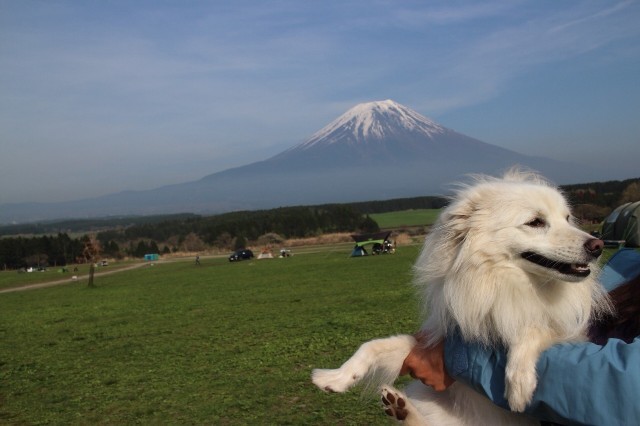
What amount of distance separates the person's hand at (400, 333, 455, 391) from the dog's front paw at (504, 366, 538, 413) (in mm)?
428

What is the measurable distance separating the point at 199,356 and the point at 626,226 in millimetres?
7779

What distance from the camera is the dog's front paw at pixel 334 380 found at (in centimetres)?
301

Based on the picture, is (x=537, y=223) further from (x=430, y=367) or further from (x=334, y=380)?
(x=334, y=380)

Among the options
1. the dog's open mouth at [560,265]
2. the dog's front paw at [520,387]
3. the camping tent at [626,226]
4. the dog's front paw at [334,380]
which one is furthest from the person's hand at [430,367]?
the camping tent at [626,226]

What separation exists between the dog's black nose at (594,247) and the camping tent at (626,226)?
0.53 metres

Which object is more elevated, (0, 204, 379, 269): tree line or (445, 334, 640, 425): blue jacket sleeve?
(445, 334, 640, 425): blue jacket sleeve

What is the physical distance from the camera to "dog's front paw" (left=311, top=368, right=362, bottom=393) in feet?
9.88

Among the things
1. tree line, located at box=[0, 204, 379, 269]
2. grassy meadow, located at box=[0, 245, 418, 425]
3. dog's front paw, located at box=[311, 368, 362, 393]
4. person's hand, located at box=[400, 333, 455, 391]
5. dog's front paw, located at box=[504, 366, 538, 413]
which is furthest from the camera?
tree line, located at box=[0, 204, 379, 269]

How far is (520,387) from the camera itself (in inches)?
90.4

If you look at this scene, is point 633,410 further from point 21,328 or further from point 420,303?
point 21,328

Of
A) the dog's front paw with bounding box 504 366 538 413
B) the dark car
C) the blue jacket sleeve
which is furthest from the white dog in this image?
the dark car

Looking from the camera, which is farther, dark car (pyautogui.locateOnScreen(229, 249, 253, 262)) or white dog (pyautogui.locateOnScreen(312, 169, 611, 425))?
dark car (pyautogui.locateOnScreen(229, 249, 253, 262))

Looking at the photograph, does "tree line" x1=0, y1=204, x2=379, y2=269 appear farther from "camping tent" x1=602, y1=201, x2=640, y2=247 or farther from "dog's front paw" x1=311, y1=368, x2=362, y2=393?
"dog's front paw" x1=311, y1=368, x2=362, y2=393

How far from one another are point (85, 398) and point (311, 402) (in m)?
3.16
